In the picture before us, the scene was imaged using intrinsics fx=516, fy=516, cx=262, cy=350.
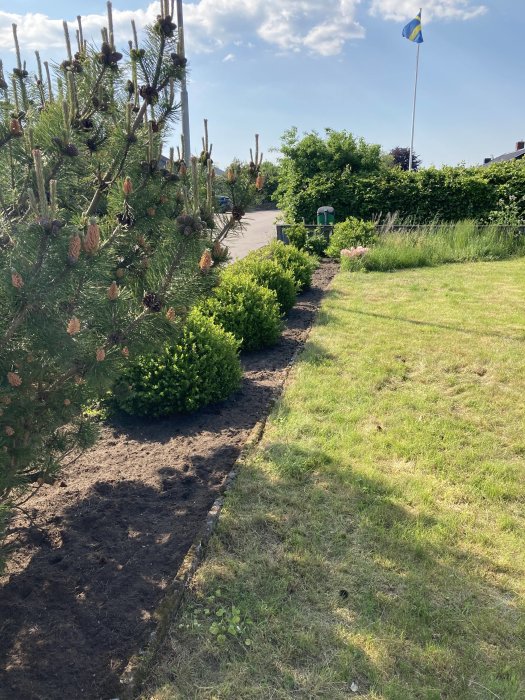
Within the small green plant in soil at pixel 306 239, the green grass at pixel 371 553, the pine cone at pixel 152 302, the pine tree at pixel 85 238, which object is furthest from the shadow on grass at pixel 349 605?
the small green plant in soil at pixel 306 239

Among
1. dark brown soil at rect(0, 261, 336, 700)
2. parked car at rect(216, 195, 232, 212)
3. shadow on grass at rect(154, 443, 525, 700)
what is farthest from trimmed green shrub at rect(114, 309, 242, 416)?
parked car at rect(216, 195, 232, 212)

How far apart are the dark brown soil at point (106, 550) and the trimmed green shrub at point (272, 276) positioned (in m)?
3.01

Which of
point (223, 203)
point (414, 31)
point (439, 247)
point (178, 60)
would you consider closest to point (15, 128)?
point (178, 60)

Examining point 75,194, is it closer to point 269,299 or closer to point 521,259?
point 269,299

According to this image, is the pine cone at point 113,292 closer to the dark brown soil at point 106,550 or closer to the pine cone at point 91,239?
the pine cone at point 91,239

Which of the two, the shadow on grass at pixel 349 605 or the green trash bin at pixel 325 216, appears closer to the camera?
the shadow on grass at pixel 349 605

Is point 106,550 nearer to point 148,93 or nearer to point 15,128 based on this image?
point 15,128

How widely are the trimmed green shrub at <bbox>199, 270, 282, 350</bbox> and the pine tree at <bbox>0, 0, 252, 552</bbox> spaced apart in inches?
109

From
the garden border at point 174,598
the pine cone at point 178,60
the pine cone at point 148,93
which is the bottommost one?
the garden border at point 174,598

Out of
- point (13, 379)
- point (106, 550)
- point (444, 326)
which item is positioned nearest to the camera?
point (13, 379)

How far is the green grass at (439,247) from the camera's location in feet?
34.5

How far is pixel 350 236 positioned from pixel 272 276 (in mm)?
4978

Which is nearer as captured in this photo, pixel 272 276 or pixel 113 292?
pixel 113 292

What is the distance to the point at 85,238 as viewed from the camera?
1.50m
